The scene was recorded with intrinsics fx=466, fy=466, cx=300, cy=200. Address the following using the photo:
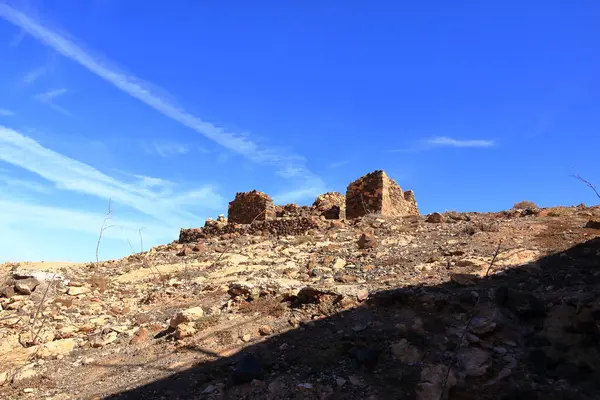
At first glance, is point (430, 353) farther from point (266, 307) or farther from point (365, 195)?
point (365, 195)

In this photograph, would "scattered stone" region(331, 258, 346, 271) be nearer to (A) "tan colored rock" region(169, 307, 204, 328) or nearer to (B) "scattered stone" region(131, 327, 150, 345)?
(A) "tan colored rock" region(169, 307, 204, 328)

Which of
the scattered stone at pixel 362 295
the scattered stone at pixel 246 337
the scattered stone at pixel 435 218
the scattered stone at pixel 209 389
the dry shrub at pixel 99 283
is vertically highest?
the scattered stone at pixel 435 218

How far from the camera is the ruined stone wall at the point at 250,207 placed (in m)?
16.8

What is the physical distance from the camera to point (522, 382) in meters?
4.03

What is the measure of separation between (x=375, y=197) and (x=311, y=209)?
2.92 m

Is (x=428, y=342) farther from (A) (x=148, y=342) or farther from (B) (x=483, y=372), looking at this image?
(A) (x=148, y=342)

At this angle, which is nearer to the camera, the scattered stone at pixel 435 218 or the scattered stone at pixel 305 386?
the scattered stone at pixel 305 386

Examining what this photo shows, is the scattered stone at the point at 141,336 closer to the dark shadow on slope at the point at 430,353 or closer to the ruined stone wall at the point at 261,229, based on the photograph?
the dark shadow on slope at the point at 430,353

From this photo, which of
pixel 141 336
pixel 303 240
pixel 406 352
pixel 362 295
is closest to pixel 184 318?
pixel 141 336

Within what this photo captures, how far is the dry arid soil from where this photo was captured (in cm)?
431

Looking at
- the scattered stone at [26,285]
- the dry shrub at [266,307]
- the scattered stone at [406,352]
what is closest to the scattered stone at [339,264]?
the dry shrub at [266,307]

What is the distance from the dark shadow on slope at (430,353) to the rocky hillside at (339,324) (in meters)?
0.02

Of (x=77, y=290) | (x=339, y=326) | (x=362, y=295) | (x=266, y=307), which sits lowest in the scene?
(x=339, y=326)

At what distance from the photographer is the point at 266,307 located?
21.2 ft
